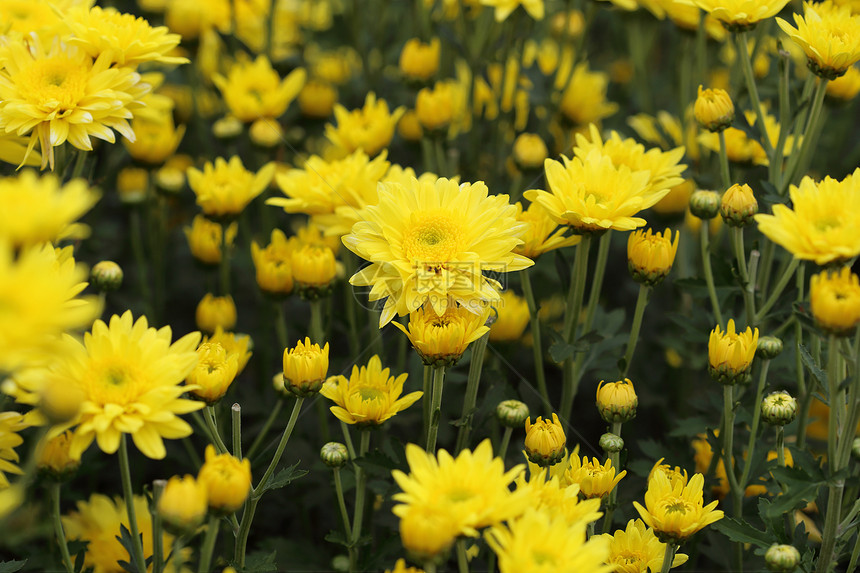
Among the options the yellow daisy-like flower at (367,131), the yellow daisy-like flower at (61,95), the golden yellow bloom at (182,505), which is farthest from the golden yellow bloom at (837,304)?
the yellow daisy-like flower at (61,95)

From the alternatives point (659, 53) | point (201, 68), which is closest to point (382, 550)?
point (201, 68)

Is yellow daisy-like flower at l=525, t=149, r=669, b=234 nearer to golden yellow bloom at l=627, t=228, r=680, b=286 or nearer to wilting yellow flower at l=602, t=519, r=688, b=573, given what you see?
golden yellow bloom at l=627, t=228, r=680, b=286

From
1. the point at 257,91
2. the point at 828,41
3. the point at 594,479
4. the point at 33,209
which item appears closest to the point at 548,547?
the point at 594,479

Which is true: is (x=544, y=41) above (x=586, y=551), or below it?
above

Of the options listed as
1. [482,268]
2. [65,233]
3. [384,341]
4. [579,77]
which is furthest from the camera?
[579,77]

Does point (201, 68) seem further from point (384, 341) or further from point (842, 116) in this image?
point (842, 116)

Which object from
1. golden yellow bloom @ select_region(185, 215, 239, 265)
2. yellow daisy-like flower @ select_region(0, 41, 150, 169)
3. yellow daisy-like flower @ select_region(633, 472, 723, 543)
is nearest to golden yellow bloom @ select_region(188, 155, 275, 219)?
golden yellow bloom @ select_region(185, 215, 239, 265)

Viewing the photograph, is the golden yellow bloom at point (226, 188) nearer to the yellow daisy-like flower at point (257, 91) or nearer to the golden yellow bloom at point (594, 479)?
the yellow daisy-like flower at point (257, 91)
